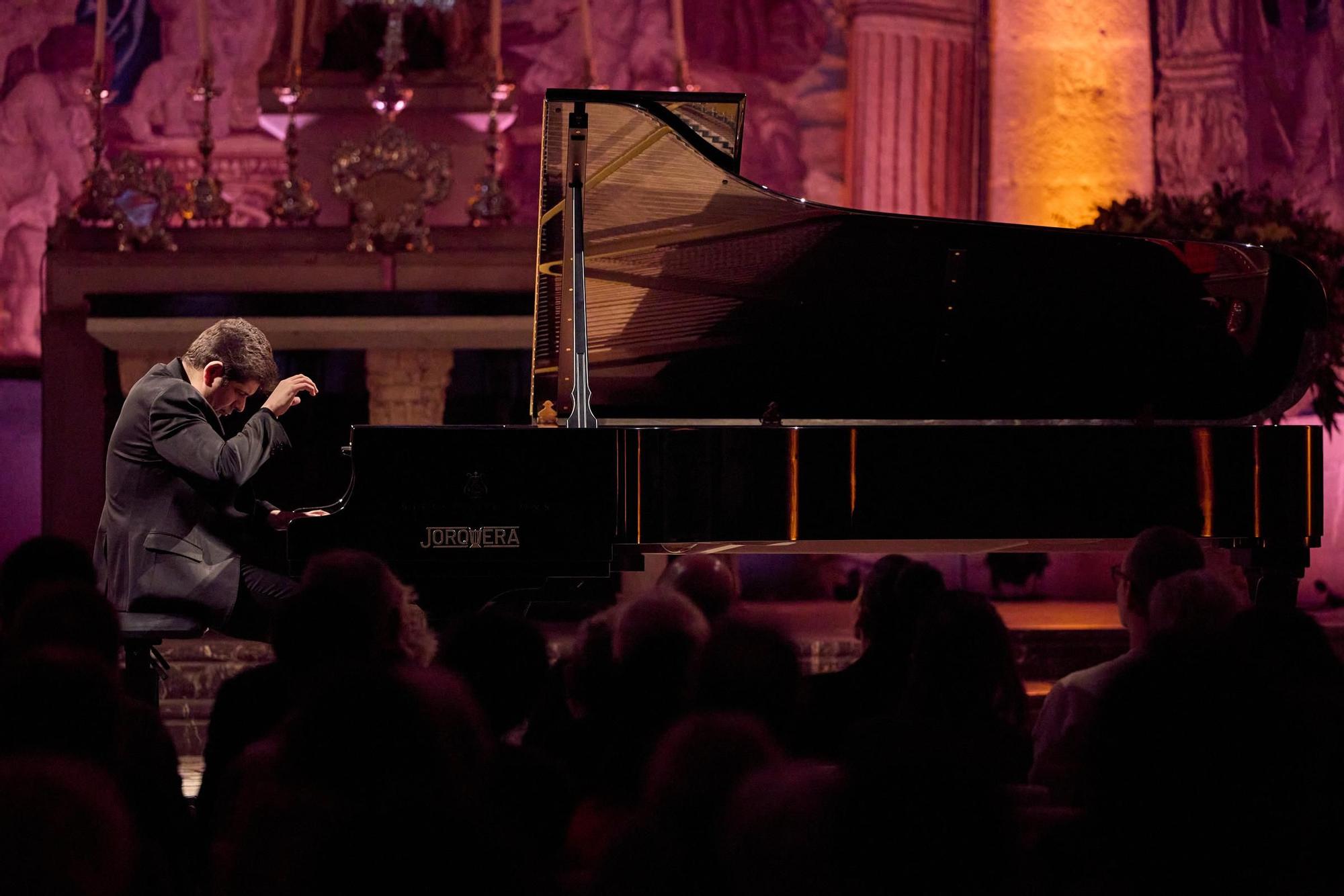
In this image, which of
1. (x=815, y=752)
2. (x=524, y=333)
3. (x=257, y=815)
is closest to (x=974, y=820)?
(x=257, y=815)

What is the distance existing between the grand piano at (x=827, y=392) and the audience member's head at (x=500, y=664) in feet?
5.23

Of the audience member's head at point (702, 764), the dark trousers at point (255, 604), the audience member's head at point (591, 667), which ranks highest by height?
the audience member's head at point (702, 764)

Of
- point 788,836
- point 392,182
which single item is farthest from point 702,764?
point 392,182

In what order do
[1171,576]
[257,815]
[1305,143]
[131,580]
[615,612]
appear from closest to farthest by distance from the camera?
[257,815], [615,612], [1171,576], [131,580], [1305,143]

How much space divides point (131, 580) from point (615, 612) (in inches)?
75.2

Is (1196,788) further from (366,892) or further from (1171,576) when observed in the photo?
(1171,576)

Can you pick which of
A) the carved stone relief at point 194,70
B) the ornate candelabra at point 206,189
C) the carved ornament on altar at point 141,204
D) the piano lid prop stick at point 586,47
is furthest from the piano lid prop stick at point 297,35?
the piano lid prop stick at point 586,47

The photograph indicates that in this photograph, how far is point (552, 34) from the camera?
29.2 ft

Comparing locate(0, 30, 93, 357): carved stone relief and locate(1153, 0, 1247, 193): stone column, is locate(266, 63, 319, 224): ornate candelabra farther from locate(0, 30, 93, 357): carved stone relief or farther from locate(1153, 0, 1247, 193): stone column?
locate(1153, 0, 1247, 193): stone column

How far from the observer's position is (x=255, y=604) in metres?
4.51

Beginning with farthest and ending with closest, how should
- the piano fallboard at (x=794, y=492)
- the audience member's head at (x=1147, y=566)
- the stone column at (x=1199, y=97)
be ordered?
the stone column at (x=1199, y=97) → the piano fallboard at (x=794, y=492) → the audience member's head at (x=1147, y=566)

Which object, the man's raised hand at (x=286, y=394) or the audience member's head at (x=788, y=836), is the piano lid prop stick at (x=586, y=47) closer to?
the man's raised hand at (x=286, y=394)

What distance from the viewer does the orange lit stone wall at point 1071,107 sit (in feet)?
27.0

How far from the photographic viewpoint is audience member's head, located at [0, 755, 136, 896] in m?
1.51
